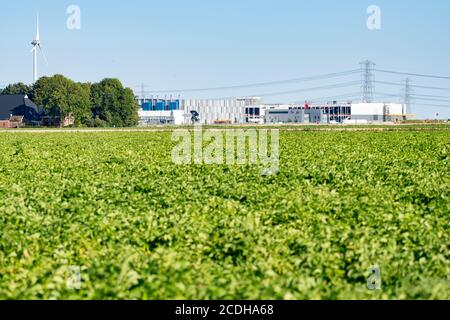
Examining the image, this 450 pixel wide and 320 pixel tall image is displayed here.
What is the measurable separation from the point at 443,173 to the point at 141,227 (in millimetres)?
12487

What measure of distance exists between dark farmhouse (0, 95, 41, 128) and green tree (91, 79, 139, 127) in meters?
15.3

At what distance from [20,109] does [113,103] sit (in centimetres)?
2292

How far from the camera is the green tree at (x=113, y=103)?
14638 cm

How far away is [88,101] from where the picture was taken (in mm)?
140250

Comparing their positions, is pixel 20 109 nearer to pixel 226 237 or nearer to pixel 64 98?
pixel 64 98

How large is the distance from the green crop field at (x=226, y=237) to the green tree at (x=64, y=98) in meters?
120

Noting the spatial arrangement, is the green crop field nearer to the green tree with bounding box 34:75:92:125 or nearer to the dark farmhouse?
the green tree with bounding box 34:75:92:125

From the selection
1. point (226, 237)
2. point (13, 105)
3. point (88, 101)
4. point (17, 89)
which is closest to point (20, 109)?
point (13, 105)

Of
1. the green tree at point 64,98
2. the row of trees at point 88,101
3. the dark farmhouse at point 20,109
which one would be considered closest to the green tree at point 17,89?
the dark farmhouse at point 20,109

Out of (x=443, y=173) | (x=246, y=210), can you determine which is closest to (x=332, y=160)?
(x=443, y=173)

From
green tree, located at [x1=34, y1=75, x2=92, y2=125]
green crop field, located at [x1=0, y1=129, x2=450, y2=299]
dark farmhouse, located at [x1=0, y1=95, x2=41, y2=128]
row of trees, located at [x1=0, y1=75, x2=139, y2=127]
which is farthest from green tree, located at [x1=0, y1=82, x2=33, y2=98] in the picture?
green crop field, located at [x1=0, y1=129, x2=450, y2=299]

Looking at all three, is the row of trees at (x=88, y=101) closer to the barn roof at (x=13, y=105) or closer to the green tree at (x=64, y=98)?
the green tree at (x=64, y=98)

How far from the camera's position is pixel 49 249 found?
1166cm
